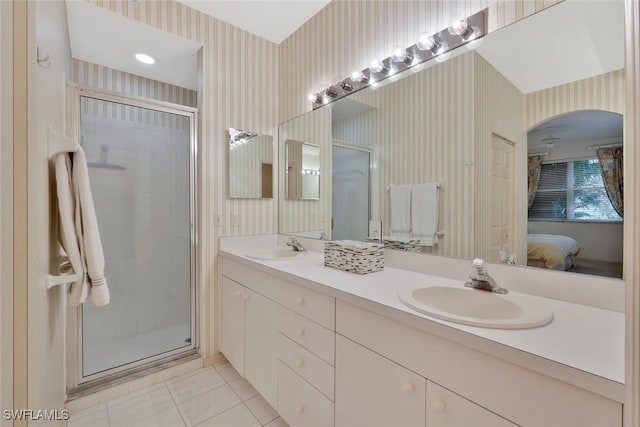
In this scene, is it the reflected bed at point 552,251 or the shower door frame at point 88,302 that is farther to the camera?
the shower door frame at point 88,302

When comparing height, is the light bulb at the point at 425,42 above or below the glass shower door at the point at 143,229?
above

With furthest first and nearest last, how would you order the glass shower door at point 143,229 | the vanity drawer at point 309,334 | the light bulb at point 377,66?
the glass shower door at point 143,229 < the light bulb at point 377,66 < the vanity drawer at point 309,334

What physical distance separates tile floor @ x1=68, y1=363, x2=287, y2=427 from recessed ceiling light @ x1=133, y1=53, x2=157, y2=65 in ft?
8.09

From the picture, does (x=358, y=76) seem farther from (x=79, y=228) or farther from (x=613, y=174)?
(x=79, y=228)

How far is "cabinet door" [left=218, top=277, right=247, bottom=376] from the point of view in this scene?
1.83m

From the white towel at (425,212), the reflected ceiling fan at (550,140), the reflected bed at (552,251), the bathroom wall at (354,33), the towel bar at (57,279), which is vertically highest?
the bathroom wall at (354,33)

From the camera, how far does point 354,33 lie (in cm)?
183

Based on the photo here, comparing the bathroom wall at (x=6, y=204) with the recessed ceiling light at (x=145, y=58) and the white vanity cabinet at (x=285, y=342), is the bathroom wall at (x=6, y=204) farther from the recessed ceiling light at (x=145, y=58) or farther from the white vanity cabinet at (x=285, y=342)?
the recessed ceiling light at (x=145, y=58)

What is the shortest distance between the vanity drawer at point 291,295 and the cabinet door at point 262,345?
2.3 inches

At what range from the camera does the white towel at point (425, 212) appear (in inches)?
57.1

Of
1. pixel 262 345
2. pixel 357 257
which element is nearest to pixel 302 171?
pixel 357 257

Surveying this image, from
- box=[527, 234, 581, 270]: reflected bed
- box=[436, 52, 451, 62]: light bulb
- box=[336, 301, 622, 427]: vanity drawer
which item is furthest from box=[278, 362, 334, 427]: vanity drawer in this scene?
box=[436, 52, 451, 62]: light bulb

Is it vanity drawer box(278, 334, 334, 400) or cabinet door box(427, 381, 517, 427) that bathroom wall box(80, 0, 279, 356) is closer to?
vanity drawer box(278, 334, 334, 400)

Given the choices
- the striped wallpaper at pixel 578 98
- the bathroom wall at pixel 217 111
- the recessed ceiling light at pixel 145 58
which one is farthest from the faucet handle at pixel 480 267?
the recessed ceiling light at pixel 145 58
